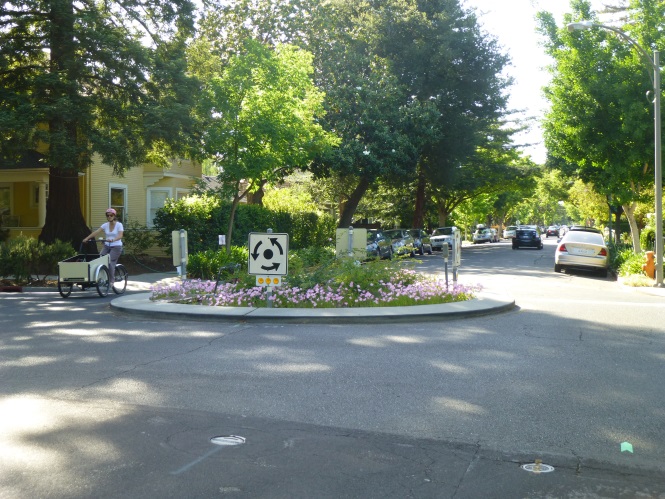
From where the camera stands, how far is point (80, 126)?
70.7ft

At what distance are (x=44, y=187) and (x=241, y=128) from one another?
1117 centimetres

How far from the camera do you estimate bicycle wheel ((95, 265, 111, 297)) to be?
16172 mm

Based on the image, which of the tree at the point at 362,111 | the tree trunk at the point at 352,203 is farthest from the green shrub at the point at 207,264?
the tree trunk at the point at 352,203

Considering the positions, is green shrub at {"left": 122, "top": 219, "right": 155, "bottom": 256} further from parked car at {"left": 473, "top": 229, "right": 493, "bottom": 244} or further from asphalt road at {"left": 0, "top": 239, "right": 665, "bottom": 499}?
parked car at {"left": 473, "top": 229, "right": 493, "bottom": 244}

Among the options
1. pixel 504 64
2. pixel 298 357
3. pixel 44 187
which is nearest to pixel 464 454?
pixel 298 357

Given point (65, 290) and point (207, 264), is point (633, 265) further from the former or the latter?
point (65, 290)

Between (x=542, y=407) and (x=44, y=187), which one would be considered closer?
(x=542, y=407)

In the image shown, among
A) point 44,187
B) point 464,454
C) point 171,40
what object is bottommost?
point 464,454

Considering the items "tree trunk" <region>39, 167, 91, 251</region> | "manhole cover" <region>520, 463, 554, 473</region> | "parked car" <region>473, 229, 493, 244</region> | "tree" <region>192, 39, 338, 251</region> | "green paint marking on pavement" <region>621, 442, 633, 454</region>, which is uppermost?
"tree" <region>192, 39, 338, 251</region>

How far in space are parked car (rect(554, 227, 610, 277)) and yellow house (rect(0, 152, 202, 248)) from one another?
1390 cm

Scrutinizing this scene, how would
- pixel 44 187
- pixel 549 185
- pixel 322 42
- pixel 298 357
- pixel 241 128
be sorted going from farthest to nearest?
pixel 549 185 → pixel 322 42 → pixel 44 187 → pixel 241 128 → pixel 298 357

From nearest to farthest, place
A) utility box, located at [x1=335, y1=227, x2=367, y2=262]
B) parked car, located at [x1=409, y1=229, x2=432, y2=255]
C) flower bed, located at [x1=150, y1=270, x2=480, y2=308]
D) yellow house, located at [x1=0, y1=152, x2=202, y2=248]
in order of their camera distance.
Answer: flower bed, located at [x1=150, y1=270, x2=480, y2=308] < utility box, located at [x1=335, y1=227, x2=367, y2=262] < yellow house, located at [x1=0, y1=152, x2=202, y2=248] < parked car, located at [x1=409, y1=229, x2=432, y2=255]

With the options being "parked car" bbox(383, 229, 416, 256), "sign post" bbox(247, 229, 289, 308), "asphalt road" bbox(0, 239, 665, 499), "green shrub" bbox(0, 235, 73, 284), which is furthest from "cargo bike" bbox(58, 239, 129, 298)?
"parked car" bbox(383, 229, 416, 256)

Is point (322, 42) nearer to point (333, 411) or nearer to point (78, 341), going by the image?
point (78, 341)
